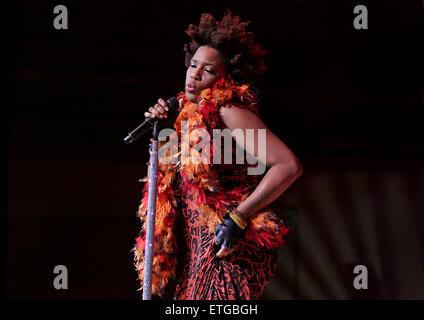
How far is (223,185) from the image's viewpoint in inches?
61.1

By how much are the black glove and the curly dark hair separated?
477mm

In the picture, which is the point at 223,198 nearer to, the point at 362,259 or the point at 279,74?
the point at 279,74

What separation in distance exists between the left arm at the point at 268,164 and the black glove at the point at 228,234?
0.04 m

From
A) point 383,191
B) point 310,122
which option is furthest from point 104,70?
point 383,191

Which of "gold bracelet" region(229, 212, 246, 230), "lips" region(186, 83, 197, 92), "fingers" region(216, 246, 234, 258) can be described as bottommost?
"fingers" region(216, 246, 234, 258)

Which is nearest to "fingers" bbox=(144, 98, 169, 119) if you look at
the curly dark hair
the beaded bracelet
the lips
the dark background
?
the lips

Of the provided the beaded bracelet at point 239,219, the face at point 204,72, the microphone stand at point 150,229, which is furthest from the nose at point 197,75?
the beaded bracelet at point 239,219

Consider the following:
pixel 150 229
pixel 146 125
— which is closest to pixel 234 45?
pixel 146 125

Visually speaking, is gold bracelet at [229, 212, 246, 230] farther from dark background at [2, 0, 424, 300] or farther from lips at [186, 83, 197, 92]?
dark background at [2, 0, 424, 300]

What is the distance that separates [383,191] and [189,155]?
1.68 meters

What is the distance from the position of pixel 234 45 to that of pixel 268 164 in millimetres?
415

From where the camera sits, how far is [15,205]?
8.63 ft

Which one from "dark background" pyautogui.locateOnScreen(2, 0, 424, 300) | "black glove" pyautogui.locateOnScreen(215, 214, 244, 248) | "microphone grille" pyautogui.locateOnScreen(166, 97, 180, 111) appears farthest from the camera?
"dark background" pyautogui.locateOnScreen(2, 0, 424, 300)

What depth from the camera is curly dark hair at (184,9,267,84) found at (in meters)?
1.61
